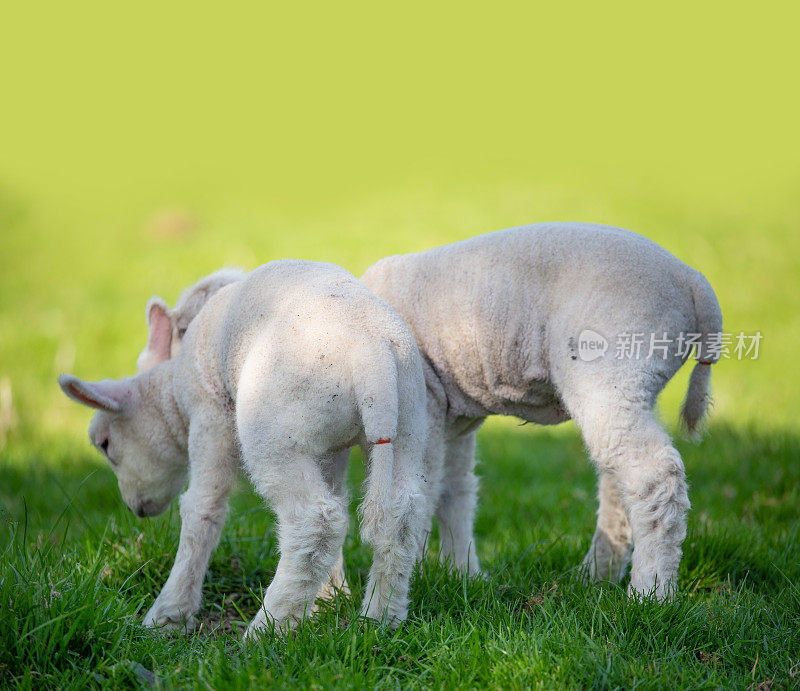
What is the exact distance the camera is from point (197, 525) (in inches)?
141

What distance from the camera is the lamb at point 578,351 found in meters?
3.33

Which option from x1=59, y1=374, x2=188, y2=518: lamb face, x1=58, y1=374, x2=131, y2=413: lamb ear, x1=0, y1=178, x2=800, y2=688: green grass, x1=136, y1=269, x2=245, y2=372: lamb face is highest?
x1=136, y1=269, x2=245, y2=372: lamb face

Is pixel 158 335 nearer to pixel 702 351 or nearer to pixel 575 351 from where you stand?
pixel 575 351

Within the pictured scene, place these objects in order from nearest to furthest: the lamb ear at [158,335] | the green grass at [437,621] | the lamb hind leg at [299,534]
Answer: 1. the green grass at [437,621]
2. the lamb hind leg at [299,534]
3. the lamb ear at [158,335]

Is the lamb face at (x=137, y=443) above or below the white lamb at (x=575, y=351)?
below

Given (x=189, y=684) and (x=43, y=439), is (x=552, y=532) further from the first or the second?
(x=43, y=439)

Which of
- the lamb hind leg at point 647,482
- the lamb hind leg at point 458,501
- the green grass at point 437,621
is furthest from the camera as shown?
the lamb hind leg at point 458,501

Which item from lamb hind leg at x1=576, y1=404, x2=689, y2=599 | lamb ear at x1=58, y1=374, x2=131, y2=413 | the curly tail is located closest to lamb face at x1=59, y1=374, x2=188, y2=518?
lamb ear at x1=58, y1=374, x2=131, y2=413

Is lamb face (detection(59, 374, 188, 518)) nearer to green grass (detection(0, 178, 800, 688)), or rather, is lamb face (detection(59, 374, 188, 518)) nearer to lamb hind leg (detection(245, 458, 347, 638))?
green grass (detection(0, 178, 800, 688))

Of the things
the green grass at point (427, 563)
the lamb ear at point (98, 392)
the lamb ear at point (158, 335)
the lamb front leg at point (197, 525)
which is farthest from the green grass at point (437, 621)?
the lamb ear at point (158, 335)

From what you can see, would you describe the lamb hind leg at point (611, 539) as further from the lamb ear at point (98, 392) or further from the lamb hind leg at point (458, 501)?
the lamb ear at point (98, 392)

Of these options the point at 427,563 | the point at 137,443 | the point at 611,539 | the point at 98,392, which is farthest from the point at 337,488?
the point at 611,539

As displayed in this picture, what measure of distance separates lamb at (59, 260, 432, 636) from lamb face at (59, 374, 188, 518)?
41cm

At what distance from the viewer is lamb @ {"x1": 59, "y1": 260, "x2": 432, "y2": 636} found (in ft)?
10.1
